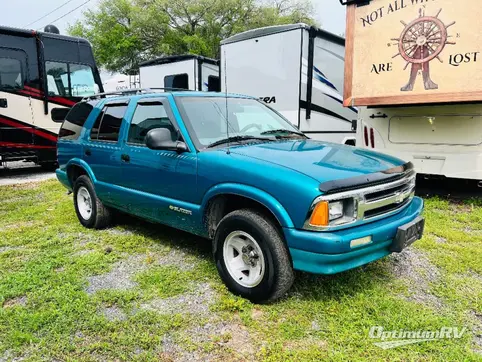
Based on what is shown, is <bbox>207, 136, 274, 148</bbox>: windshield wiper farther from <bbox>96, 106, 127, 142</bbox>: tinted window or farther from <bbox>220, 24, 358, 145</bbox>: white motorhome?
<bbox>220, 24, 358, 145</bbox>: white motorhome

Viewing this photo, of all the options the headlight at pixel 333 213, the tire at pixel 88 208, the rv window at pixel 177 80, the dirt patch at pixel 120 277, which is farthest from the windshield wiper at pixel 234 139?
the rv window at pixel 177 80

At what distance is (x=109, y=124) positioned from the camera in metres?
4.74

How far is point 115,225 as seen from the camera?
5.36 metres

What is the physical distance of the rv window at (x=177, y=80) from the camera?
11.5m

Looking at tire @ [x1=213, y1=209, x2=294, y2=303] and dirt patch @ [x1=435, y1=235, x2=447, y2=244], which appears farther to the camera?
dirt patch @ [x1=435, y1=235, x2=447, y2=244]

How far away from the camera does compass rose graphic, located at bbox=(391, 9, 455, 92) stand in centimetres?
526

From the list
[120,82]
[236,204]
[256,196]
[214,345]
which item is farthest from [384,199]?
[120,82]

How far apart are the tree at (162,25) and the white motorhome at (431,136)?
83.6 feet

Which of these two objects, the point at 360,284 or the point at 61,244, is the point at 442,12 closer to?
the point at 360,284

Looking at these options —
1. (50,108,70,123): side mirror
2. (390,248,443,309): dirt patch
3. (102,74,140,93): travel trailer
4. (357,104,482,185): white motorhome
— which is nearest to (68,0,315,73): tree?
(102,74,140,93): travel trailer

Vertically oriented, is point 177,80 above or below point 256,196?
above

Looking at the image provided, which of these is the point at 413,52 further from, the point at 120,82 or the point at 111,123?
the point at 120,82

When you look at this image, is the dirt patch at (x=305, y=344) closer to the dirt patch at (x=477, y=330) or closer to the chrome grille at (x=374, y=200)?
the chrome grille at (x=374, y=200)

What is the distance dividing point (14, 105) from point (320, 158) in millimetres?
8499
